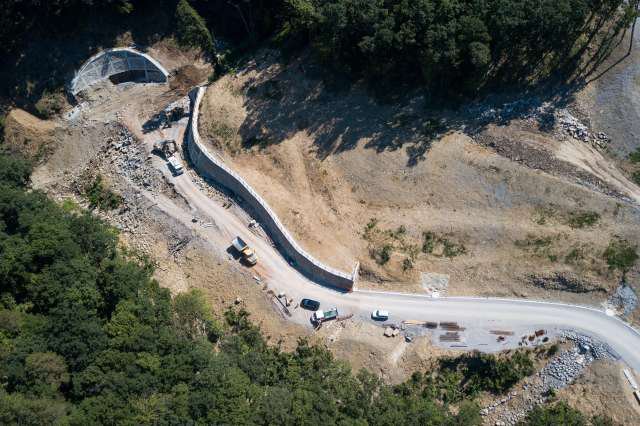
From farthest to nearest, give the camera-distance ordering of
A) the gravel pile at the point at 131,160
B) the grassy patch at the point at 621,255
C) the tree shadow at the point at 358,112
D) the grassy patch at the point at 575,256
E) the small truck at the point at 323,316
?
the gravel pile at the point at 131,160 → the tree shadow at the point at 358,112 → the small truck at the point at 323,316 → the grassy patch at the point at 575,256 → the grassy patch at the point at 621,255

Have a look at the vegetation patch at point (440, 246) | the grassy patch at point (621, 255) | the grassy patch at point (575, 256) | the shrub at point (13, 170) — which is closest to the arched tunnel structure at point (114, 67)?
the shrub at point (13, 170)

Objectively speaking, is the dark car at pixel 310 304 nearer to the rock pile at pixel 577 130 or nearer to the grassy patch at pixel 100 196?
the grassy patch at pixel 100 196

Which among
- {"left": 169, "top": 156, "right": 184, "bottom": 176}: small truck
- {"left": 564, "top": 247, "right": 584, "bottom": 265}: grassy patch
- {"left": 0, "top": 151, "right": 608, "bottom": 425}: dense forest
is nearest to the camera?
{"left": 0, "top": 151, "right": 608, "bottom": 425}: dense forest

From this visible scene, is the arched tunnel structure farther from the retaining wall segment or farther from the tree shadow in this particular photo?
the tree shadow

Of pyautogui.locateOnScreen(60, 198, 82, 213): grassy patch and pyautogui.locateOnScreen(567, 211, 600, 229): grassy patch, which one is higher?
pyautogui.locateOnScreen(567, 211, 600, 229): grassy patch

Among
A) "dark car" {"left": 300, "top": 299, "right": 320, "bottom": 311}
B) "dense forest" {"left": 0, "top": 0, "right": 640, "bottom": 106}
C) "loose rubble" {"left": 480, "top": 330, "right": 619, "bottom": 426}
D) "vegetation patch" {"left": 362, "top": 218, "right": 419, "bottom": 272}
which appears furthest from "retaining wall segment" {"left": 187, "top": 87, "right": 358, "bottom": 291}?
"loose rubble" {"left": 480, "top": 330, "right": 619, "bottom": 426}

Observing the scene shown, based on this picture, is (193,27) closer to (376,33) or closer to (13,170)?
(376,33)

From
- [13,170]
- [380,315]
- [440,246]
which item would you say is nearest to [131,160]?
[13,170]
